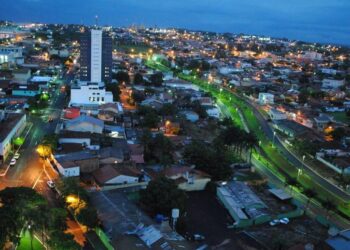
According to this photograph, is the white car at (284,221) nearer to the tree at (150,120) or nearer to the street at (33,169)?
the street at (33,169)

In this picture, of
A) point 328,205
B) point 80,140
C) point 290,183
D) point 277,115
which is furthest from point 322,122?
point 80,140

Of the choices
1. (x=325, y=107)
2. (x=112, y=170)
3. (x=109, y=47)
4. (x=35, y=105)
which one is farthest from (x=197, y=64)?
(x=112, y=170)

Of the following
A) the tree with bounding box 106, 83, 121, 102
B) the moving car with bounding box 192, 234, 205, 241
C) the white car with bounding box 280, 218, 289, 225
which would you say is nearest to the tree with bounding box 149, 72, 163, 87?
the tree with bounding box 106, 83, 121, 102

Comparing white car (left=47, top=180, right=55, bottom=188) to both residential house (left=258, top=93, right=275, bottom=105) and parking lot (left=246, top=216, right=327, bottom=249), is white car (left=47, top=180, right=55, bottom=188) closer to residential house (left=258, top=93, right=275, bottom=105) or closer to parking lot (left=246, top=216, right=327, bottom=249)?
parking lot (left=246, top=216, right=327, bottom=249)

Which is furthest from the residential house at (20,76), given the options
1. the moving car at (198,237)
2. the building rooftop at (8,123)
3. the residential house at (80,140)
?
the moving car at (198,237)

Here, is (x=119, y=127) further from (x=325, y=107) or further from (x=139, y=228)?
(x=325, y=107)
